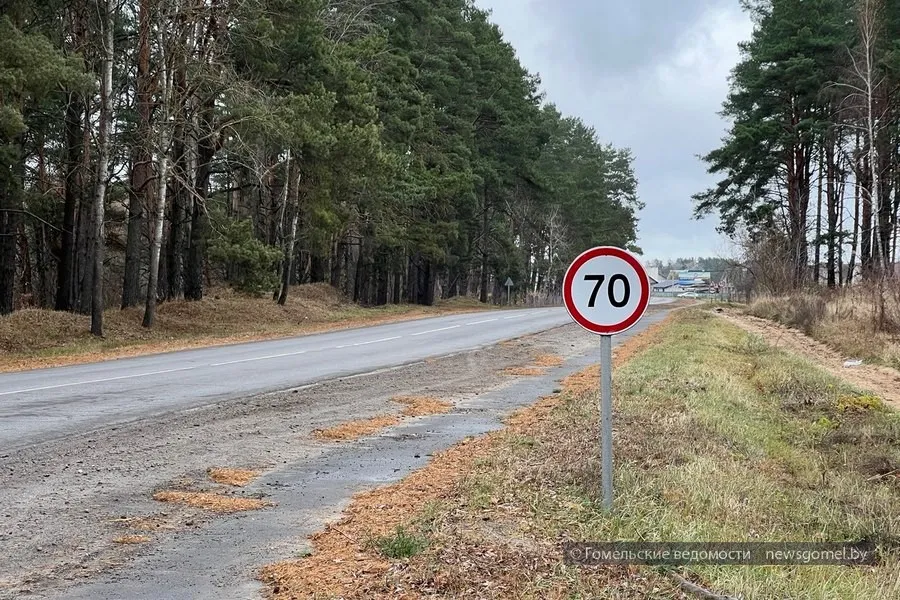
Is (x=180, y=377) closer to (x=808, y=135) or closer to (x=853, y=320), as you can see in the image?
(x=853, y=320)

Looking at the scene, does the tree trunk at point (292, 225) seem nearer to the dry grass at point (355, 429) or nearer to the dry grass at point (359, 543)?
the dry grass at point (355, 429)

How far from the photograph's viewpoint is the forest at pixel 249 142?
75.3 ft

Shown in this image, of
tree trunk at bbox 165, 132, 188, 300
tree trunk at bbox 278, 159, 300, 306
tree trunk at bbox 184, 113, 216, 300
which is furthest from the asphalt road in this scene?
tree trunk at bbox 278, 159, 300, 306

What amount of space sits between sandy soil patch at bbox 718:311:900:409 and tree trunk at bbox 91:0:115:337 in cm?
1847

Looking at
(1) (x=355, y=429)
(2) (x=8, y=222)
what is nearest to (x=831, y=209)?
(2) (x=8, y=222)

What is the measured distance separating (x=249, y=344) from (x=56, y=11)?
11053mm

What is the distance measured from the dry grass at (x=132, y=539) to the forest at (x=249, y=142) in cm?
1582

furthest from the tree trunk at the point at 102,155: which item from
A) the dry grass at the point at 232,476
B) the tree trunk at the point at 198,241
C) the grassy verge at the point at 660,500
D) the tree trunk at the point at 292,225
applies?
the dry grass at the point at 232,476

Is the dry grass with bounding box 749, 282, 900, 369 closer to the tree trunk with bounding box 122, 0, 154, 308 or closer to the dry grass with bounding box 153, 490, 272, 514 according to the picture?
the dry grass with bounding box 153, 490, 272, 514

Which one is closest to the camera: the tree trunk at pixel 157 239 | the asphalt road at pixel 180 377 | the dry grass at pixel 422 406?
the asphalt road at pixel 180 377

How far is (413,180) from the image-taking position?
133ft

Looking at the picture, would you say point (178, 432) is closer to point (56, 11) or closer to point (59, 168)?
point (56, 11)

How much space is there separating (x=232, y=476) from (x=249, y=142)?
2048 cm

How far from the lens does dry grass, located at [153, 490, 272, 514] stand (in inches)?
239
